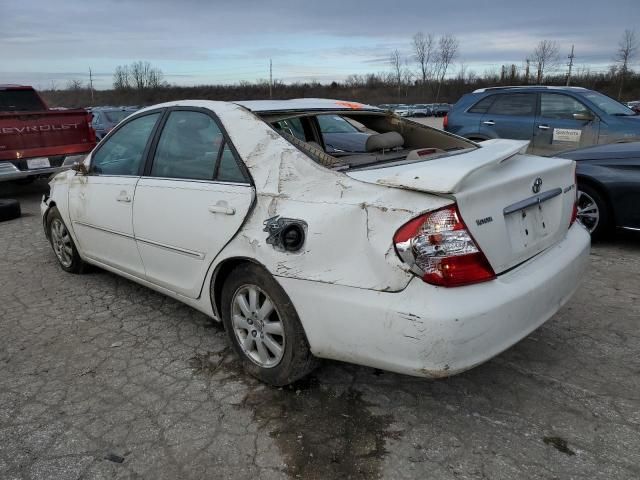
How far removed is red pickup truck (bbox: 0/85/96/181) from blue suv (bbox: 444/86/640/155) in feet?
21.0

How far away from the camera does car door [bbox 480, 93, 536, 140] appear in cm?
867

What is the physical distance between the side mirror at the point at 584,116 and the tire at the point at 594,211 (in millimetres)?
3243

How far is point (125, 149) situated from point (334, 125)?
190cm

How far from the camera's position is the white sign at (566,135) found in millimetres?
8141

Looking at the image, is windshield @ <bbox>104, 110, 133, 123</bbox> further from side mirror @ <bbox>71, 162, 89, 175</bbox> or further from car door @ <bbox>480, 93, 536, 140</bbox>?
side mirror @ <bbox>71, 162, 89, 175</bbox>

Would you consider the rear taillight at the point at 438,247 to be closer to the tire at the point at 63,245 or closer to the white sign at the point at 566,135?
the tire at the point at 63,245

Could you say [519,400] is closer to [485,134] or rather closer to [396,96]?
[485,134]

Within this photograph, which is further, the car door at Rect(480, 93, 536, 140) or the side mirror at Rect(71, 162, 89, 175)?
the car door at Rect(480, 93, 536, 140)

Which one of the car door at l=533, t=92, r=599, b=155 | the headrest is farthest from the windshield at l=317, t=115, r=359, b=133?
the car door at l=533, t=92, r=599, b=155

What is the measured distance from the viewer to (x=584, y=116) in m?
8.07

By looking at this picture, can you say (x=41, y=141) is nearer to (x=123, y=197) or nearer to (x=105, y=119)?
(x=123, y=197)

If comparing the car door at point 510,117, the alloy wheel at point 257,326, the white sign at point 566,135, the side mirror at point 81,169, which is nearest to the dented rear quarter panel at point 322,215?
the alloy wheel at point 257,326

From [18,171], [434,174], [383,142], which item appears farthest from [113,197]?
[18,171]

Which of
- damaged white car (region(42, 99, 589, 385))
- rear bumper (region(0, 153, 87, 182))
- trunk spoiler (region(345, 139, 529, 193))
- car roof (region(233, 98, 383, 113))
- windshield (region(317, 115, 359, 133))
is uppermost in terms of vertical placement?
car roof (region(233, 98, 383, 113))
